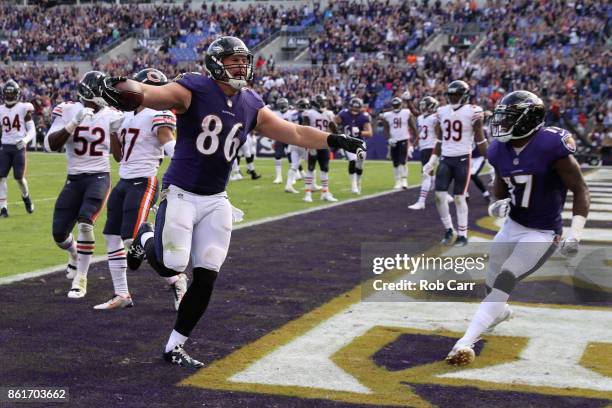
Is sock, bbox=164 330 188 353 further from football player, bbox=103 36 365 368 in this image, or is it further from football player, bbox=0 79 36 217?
football player, bbox=0 79 36 217

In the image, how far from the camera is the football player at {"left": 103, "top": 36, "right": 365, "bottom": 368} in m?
4.81

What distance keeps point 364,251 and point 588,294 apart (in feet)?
9.96

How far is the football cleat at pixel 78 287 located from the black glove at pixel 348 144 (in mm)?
3001

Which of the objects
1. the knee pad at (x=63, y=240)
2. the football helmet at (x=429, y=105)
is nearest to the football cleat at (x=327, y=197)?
the football helmet at (x=429, y=105)

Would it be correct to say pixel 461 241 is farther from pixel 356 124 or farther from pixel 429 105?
pixel 356 124

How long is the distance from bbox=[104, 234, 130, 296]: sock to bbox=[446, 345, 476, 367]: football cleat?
2891 mm

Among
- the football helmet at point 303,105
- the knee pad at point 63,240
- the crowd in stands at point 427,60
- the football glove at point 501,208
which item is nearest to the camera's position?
the football glove at point 501,208

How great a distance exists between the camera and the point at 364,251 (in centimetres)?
958

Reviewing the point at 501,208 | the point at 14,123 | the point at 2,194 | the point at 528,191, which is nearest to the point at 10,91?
the point at 14,123

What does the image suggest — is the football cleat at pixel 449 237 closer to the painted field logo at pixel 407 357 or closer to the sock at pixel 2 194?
the painted field logo at pixel 407 357

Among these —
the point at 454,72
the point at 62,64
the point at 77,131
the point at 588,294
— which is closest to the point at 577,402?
the point at 588,294

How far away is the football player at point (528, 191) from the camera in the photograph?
5.23 metres

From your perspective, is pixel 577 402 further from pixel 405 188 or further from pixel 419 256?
pixel 405 188

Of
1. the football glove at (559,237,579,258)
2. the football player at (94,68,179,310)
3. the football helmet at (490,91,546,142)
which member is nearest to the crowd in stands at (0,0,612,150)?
the football player at (94,68,179,310)
